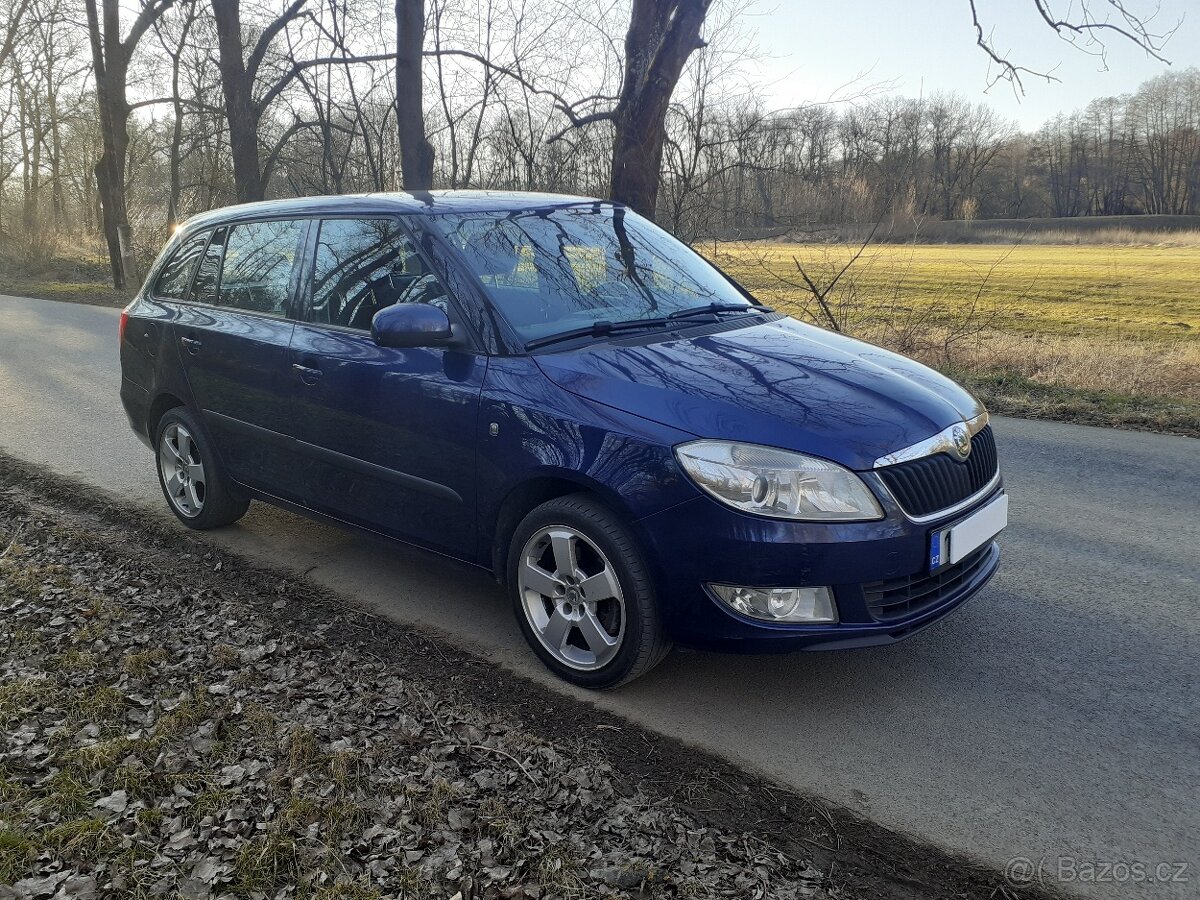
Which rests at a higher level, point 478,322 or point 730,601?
point 478,322

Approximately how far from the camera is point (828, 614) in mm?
3393

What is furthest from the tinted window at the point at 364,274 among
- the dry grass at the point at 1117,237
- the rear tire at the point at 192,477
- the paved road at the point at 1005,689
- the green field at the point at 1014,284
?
the dry grass at the point at 1117,237

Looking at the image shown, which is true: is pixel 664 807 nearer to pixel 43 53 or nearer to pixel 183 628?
pixel 183 628

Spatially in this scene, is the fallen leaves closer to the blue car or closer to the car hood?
the blue car

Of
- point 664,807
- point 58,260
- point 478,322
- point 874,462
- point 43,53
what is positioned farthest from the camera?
point 43,53

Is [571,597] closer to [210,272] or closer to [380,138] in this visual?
[210,272]

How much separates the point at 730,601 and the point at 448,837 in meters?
1.23

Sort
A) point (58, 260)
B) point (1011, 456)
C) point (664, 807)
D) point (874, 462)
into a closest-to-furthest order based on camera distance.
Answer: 1. point (664, 807)
2. point (874, 462)
3. point (1011, 456)
4. point (58, 260)

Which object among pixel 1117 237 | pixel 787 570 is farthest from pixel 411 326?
pixel 1117 237

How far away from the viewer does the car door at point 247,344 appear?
494cm

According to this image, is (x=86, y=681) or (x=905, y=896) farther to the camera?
(x=86, y=681)

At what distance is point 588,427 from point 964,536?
145 centimetres

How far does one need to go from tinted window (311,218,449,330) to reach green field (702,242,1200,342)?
8418 millimetres

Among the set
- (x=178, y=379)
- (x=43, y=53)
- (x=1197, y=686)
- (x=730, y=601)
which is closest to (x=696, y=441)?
(x=730, y=601)
